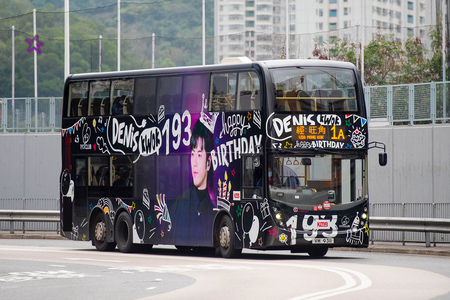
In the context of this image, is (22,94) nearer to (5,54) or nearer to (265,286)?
(5,54)

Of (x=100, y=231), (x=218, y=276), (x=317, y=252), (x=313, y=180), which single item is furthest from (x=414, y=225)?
(x=218, y=276)

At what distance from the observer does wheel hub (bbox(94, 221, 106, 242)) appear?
24375 mm

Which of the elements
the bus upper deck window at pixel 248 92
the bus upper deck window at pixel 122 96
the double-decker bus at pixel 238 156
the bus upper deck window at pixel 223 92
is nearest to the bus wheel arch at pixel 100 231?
the double-decker bus at pixel 238 156

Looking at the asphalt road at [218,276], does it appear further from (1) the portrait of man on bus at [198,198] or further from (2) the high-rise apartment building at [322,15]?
(2) the high-rise apartment building at [322,15]

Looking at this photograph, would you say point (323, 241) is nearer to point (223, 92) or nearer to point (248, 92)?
point (248, 92)

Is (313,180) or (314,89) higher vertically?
(314,89)

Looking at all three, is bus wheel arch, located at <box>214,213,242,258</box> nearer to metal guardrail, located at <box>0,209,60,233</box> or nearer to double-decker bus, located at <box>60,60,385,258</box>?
double-decker bus, located at <box>60,60,385,258</box>

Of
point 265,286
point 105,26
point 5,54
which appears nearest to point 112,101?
point 265,286

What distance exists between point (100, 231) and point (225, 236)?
16.3ft

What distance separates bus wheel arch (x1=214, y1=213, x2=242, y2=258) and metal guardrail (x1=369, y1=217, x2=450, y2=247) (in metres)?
5.23

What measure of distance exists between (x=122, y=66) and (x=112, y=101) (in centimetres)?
2141

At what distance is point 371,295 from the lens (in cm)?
1236

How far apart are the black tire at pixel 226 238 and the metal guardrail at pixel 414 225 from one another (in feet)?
17.5

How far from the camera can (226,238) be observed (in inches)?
812
